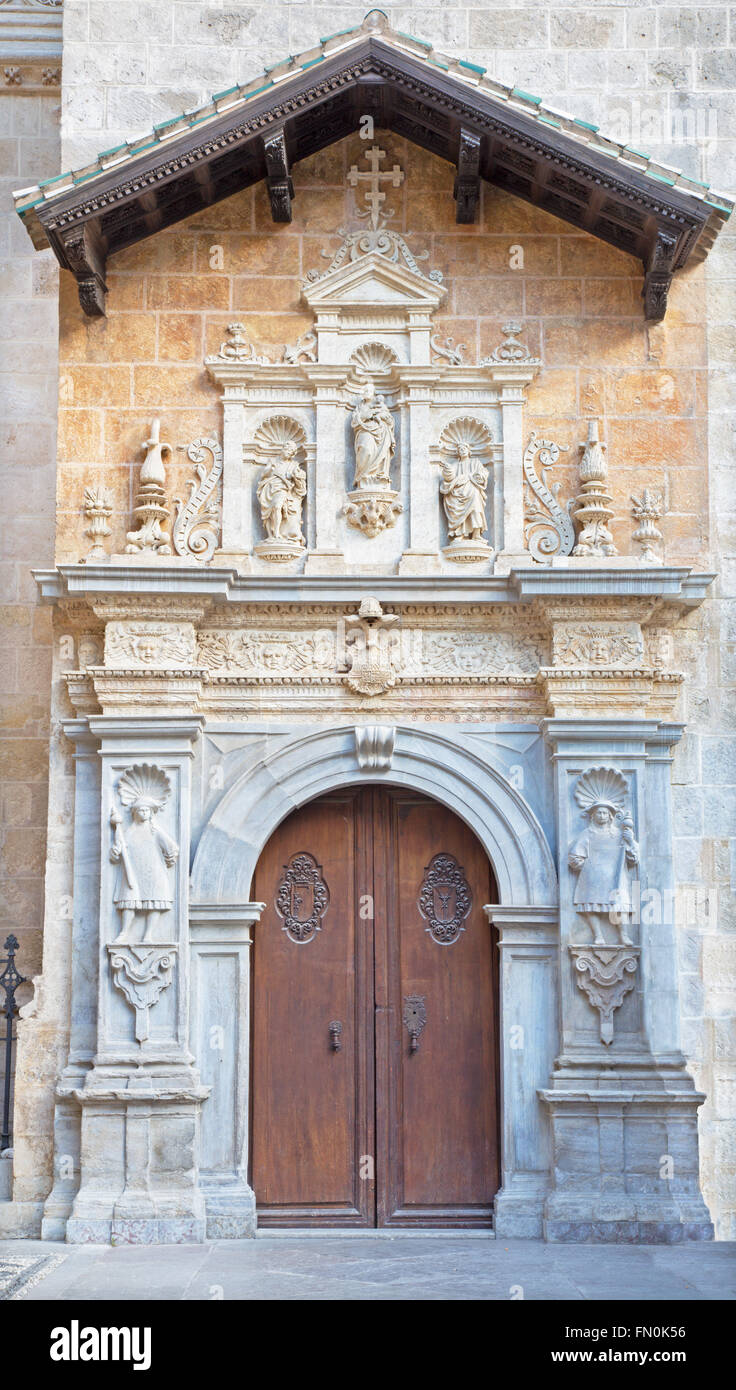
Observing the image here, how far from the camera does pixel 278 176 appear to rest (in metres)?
9.92

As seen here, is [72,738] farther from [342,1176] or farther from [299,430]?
[342,1176]

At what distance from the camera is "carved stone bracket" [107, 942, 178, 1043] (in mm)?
9414

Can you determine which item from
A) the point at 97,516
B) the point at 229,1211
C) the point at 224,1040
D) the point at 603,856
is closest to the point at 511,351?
the point at 97,516

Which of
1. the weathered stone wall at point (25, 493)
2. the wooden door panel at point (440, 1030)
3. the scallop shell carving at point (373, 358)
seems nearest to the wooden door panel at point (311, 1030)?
the wooden door panel at point (440, 1030)

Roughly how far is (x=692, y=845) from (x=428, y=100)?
476 cm

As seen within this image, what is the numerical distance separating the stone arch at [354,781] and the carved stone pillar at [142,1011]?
0.26 m

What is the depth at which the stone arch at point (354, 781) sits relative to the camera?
383 inches

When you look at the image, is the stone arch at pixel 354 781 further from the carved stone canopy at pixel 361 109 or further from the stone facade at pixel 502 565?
the carved stone canopy at pixel 361 109

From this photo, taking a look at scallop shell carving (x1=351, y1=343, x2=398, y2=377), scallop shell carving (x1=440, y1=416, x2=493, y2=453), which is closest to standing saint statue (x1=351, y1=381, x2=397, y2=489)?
scallop shell carving (x1=351, y1=343, x2=398, y2=377)

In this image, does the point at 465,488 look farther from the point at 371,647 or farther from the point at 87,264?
the point at 87,264

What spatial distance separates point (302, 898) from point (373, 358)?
11.3ft

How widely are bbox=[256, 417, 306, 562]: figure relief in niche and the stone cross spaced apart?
59.6 inches
